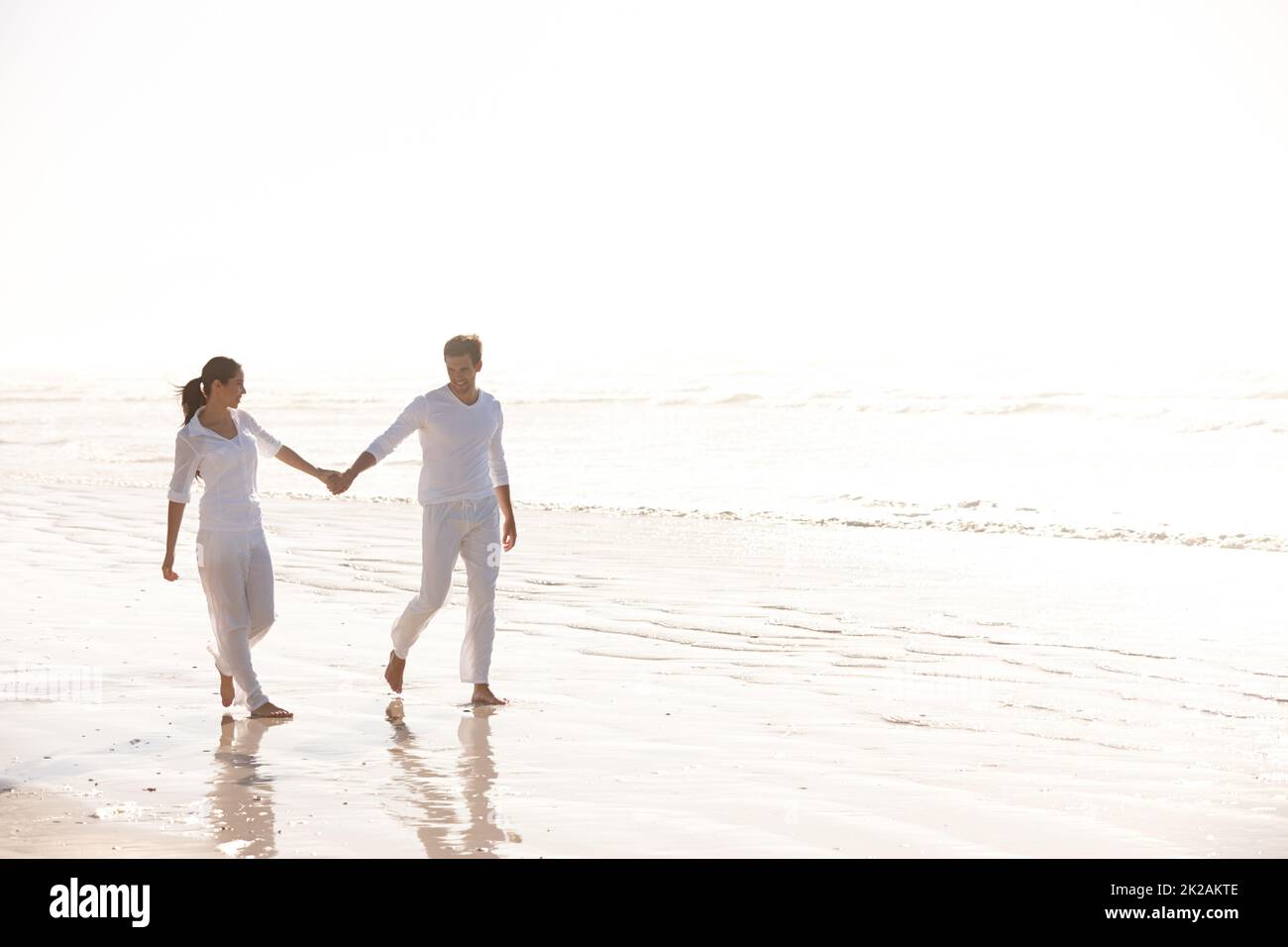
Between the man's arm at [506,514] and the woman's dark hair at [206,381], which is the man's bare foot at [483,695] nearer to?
the man's arm at [506,514]

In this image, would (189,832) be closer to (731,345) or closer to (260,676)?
(260,676)

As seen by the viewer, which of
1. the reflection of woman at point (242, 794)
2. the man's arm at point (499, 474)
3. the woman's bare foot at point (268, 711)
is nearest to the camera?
the reflection of woman at point (242, 794)

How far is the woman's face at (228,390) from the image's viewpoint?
7016mm

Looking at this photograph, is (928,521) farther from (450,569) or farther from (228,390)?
(228,390)

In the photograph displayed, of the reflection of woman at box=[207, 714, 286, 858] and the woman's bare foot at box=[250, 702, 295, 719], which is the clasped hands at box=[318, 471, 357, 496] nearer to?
the woman's bare foot at box=[250, 702, 295, 719]

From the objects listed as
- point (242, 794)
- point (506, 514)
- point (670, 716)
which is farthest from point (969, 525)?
point (242, 794)

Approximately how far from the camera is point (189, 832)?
5.11 m

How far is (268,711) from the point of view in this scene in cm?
694

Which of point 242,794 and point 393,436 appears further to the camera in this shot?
point 393,436

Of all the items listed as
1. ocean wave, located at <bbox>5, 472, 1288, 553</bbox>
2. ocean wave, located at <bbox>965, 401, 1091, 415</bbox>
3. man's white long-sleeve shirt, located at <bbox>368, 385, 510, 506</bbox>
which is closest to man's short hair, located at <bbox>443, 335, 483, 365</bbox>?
man's white long-sleeve shirt, located at <bbox>368, 385, 510, 506</bbox>

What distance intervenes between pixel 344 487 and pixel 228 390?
1.13 metres

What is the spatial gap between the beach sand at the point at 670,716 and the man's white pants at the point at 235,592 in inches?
10.3

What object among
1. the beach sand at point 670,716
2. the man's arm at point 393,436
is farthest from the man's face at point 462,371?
the beach sand at point 670,716
